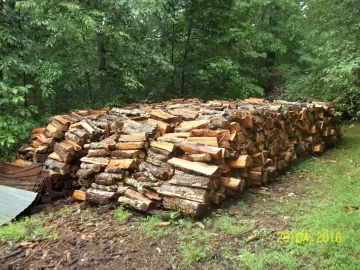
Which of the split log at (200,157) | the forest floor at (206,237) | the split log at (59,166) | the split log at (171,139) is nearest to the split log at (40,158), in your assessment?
the split log at (59,166)

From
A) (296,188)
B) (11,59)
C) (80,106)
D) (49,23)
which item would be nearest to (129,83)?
(80,106)

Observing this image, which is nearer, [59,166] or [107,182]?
[107,182]

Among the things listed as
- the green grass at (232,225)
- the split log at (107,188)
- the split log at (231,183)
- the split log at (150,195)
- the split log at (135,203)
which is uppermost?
the split log at (231,183)

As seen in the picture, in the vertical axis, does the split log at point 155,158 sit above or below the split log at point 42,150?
above

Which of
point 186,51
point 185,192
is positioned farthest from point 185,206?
point 186,51

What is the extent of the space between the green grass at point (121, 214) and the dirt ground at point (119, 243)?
48mm

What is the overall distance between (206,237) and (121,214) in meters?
1.15

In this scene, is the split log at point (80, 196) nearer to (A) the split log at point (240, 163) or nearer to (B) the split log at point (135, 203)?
(B) the split log at point (135, 203)

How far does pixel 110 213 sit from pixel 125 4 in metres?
4.91

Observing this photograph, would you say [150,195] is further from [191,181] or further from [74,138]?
[74,138]

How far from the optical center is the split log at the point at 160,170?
382 centimetres

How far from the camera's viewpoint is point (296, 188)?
4.60 m

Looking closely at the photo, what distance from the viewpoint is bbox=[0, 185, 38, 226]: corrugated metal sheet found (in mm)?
3771

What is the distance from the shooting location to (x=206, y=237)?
3.05 meters
